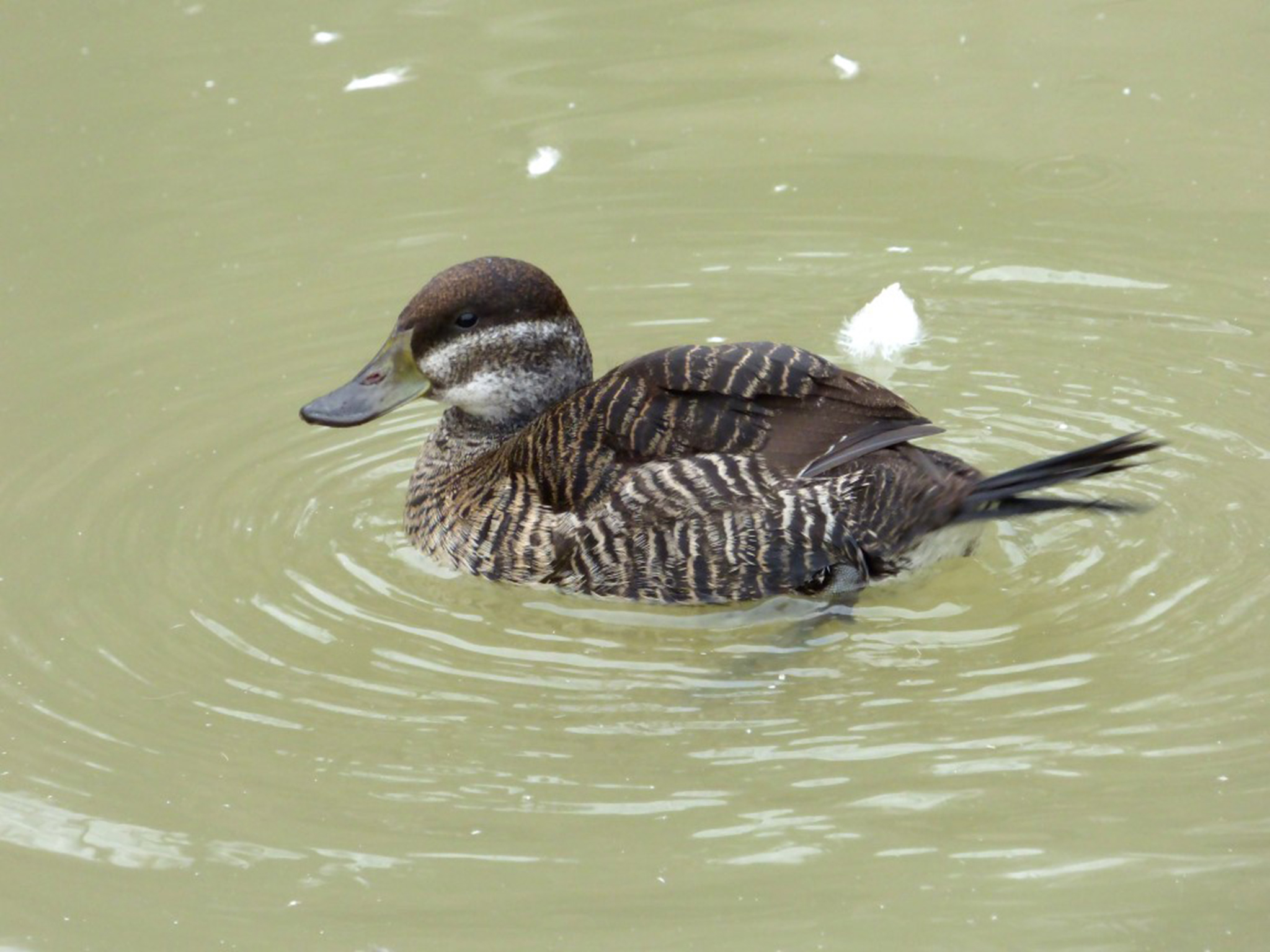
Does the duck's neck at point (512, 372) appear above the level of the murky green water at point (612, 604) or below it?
above

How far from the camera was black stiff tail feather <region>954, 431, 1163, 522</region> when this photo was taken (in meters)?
5.25

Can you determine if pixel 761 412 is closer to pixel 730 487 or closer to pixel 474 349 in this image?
pixel 730 487

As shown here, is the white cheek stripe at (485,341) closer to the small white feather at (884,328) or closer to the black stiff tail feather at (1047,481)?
the small white feather at (884,328)

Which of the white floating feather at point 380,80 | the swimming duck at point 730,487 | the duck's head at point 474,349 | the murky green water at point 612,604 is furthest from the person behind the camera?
the white floating feather at point 380,80

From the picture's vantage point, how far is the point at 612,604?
234 inches

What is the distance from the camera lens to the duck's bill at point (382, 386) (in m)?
6.45

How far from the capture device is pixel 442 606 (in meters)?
6.02

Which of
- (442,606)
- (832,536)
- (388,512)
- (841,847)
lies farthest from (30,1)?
(841,847)

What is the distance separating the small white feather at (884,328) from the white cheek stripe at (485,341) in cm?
162

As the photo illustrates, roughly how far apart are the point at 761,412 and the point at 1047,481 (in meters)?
0.92

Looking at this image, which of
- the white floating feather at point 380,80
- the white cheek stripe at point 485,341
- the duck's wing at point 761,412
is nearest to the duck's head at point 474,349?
the white cheek stripe at point 485,341

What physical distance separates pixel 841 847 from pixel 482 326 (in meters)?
2.59

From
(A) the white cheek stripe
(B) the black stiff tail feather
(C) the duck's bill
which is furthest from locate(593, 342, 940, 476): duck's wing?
(C) the duck's bill

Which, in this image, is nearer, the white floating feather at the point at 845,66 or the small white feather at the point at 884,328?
the small white feather at the point at 884,328
